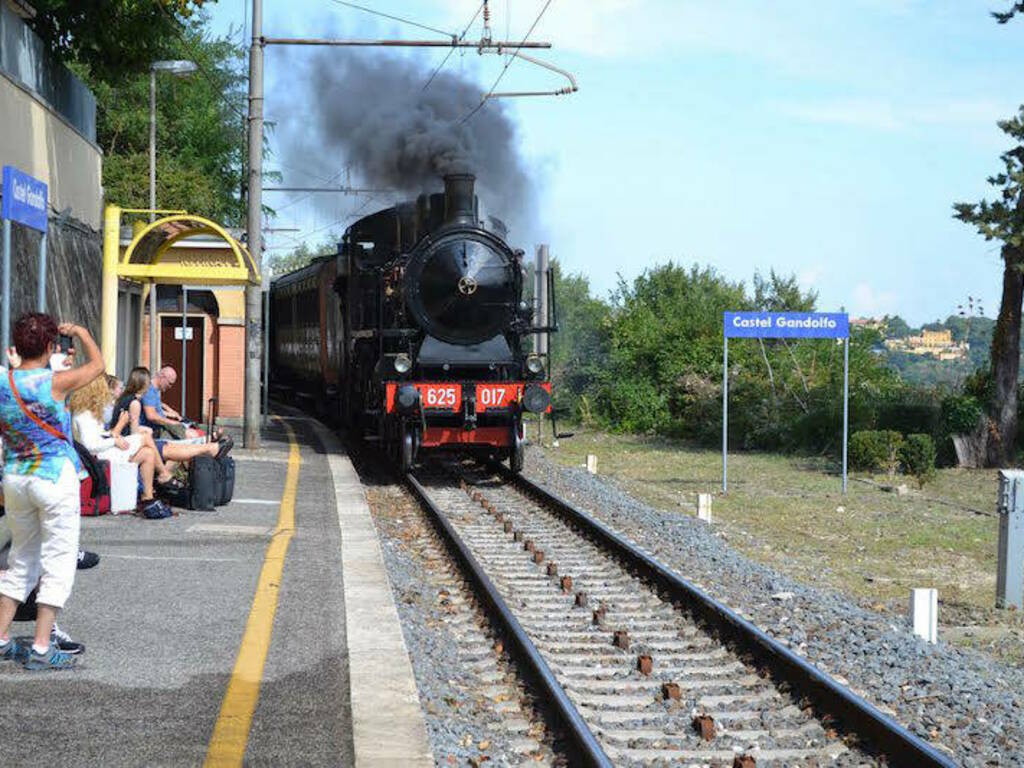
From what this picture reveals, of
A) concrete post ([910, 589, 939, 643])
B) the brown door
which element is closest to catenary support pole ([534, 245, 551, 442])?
concrete post ([910, 589, 939, 643])

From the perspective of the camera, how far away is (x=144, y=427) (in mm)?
13391

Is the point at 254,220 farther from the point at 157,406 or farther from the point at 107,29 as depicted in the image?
the point at 157,406

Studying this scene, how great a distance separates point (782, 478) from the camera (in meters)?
20.9

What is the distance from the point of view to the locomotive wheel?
18.0 metres

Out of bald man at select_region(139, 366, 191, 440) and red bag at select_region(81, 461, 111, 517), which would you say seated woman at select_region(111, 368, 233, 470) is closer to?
bald man at select_region(139, 366, 191, 440)

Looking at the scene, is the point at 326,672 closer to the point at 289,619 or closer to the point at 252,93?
the point at 289,619

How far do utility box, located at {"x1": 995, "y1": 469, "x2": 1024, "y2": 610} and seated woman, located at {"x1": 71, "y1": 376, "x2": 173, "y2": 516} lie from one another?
6.58m

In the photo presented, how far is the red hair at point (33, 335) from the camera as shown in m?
6.66

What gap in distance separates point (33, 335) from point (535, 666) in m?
2.99

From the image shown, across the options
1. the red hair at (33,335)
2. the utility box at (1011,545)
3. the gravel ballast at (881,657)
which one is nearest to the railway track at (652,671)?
the gravel ballast at (881,657)

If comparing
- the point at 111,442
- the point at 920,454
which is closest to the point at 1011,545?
the point at 111,442

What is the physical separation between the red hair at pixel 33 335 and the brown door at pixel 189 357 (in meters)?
22.1

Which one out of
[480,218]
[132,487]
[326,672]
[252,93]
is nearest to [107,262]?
[132,487]

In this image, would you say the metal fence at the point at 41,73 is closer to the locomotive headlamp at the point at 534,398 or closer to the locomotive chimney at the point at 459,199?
the locomotive chimney at the point at 459,199
